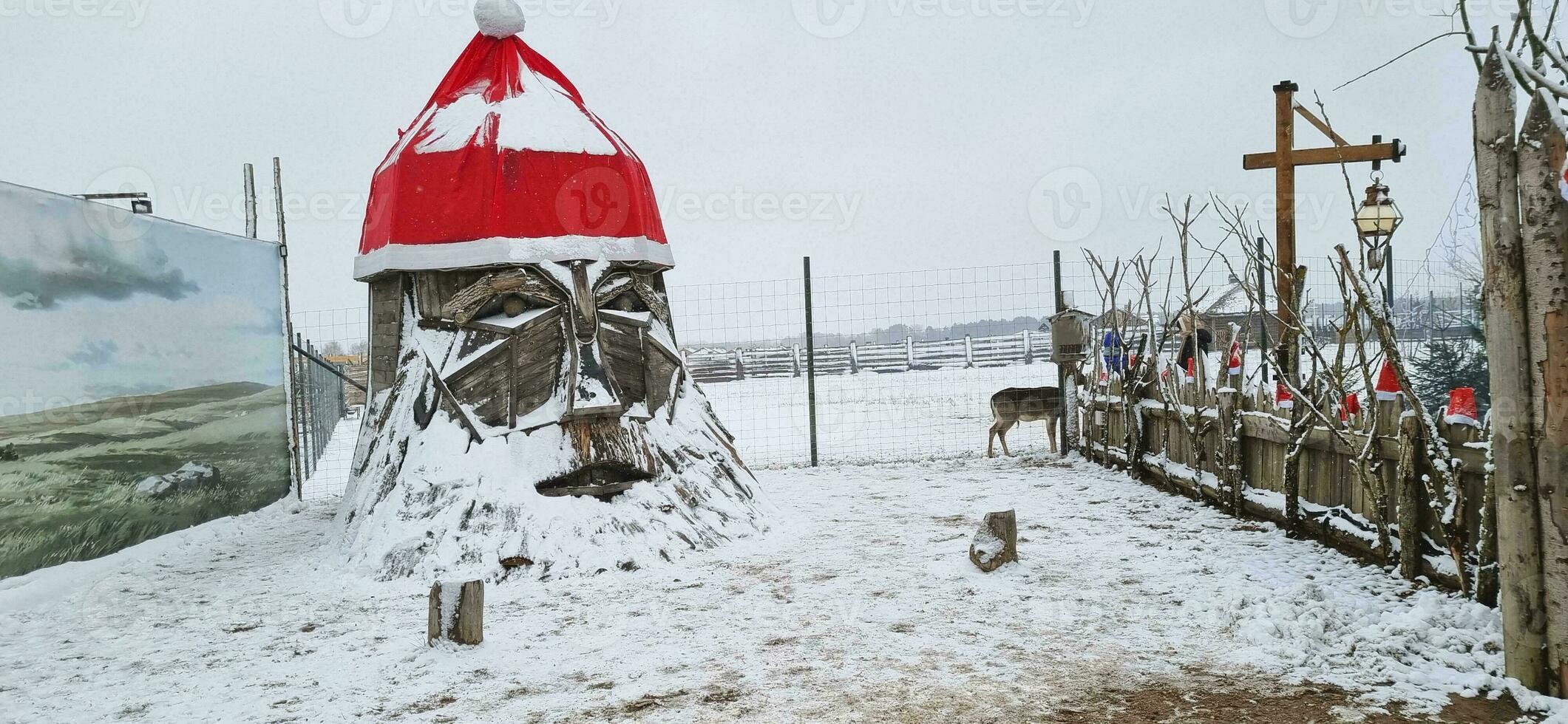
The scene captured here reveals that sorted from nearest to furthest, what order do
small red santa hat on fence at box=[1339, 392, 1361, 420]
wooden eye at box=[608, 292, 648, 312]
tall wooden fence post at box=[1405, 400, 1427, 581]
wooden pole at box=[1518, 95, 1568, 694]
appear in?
wooden pole at box=[1518, 95, 1568, 694]
tall wooden fence post at box=[1405, 400, 1427, 581]
small red santa hat on fence at box=[1339, 392, 1361, 420]
wooden eye at box=[608, 292, 648, 312]

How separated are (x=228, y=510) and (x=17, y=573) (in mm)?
2249

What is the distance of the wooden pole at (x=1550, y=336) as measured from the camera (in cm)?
296

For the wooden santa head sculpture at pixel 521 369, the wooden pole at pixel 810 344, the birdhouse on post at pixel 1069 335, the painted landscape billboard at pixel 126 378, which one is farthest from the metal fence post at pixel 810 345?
the painted landscape billboard at pixel 126 378

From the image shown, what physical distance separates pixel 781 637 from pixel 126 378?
4961 mm

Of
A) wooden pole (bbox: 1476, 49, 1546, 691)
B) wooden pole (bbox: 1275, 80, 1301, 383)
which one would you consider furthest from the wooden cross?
wooden pole (bbox: 1476, 49, 1546, 691)

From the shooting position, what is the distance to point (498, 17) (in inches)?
249

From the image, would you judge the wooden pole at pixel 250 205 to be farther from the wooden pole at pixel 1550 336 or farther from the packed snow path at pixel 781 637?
the wooden pole at pixel 1550 336

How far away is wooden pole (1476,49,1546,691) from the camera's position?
3.07m

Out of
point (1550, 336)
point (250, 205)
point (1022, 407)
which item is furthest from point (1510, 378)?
point (250, 205)

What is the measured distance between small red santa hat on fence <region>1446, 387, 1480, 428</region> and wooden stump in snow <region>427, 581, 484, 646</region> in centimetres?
415

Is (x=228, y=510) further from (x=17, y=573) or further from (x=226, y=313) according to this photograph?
(x=17, y=573)

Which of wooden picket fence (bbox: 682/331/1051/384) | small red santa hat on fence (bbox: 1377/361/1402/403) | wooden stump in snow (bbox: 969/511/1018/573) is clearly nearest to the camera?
small red santa hat on fence (bbox: 1377/361/1402/403)

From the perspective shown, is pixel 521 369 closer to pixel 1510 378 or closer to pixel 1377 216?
pixel 1510 378

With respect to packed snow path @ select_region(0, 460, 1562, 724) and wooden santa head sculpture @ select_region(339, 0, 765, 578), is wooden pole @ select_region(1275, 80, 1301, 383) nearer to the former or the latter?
packed snow path @ select_region(0, 460, 1562, 724)
